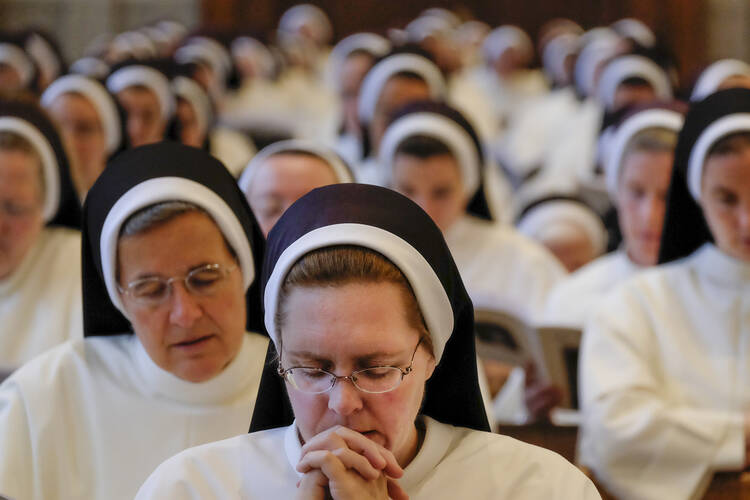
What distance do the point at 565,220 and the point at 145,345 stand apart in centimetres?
507

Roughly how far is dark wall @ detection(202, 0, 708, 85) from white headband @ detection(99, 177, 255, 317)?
616 inches

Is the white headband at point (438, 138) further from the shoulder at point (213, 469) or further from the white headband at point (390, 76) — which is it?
the shoulder at point (213, 469)

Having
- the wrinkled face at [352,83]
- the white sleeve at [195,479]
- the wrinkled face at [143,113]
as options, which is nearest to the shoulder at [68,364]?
the white sleeve at [195,479]

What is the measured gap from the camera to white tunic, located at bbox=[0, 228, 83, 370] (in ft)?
16.3

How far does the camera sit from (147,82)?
8.30 metres

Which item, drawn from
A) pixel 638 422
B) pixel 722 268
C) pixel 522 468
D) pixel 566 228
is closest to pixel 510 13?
pixel 566 228

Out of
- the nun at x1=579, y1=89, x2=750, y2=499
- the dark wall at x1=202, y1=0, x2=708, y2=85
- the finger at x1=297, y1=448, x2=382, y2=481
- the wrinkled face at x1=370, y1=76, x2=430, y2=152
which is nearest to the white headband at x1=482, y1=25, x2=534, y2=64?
the dark wall at x1=202, y1=0, x2=708, y2=85

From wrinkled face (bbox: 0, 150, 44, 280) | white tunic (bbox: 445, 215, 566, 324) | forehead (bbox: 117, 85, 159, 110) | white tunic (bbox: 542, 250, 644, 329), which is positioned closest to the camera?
wrinkled face (bbox: 0, 150, 44, 280)

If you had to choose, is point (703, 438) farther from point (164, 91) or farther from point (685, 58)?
point (685, 58)

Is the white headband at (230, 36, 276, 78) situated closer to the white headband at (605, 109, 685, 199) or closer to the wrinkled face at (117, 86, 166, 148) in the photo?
the wrinkled face at (117, 86, 166, 148)

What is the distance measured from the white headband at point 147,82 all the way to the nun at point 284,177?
366 cm

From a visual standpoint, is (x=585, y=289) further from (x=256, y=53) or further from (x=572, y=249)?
(x=256, y=53)

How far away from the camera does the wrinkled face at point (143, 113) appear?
7.95 metres

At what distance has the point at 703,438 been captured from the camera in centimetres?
401
